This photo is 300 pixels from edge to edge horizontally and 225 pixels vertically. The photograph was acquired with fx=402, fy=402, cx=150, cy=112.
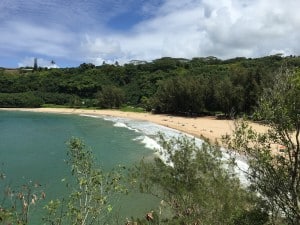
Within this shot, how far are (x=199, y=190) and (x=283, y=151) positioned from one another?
19.5 ft

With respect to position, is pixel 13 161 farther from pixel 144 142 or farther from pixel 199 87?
pixel 199 87

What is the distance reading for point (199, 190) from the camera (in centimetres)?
1692

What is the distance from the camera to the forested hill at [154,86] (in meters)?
91.2

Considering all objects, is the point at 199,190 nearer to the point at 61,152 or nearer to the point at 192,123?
the point at 61,152

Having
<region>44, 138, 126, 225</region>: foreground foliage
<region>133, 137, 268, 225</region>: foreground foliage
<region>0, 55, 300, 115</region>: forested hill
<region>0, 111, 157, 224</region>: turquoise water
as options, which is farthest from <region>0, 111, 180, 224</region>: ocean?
<region>0, 55, 300, 115</region>: forested hill

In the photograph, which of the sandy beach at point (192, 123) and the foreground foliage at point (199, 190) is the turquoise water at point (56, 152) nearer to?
the foreground foliage at point (199, 190)

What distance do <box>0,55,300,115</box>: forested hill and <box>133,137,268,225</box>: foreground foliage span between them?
6597 cm

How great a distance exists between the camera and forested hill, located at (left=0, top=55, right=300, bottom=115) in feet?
299

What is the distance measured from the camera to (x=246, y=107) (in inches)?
3533

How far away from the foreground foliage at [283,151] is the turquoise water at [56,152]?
34.6ft

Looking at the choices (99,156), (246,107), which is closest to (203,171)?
(99,156)

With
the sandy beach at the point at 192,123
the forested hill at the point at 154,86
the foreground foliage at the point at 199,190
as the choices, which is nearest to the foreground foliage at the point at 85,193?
the foreground foliage at the point at 199,190

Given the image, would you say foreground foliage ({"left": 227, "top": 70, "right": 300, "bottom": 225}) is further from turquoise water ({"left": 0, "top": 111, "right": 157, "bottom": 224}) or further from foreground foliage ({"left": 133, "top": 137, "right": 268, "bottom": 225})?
turquoise water ({"left": 0, "top": 111, "right": 157, "bottom": 224})

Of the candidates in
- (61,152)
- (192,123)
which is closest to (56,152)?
(61,152)
